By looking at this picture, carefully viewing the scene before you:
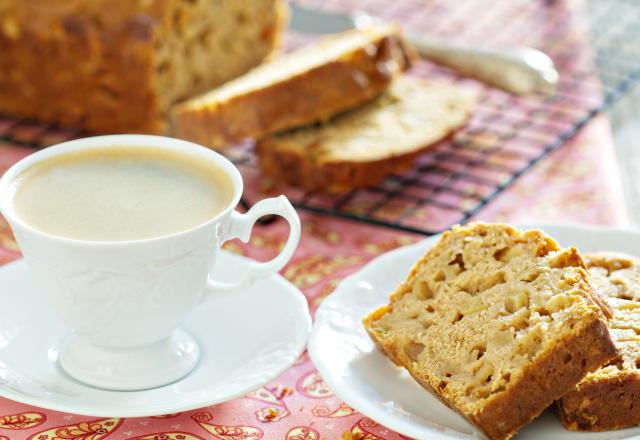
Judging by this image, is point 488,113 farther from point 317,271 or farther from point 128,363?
point 128,363

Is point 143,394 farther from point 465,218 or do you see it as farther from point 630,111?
point 630,111

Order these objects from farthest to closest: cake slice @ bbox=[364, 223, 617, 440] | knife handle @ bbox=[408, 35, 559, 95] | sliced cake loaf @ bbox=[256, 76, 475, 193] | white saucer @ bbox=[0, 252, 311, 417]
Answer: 1. knife handle @ bbox=[408, 35, 559, 95]
2. sliced cake loaf @ bbox=[256, 76, 475, 193]
3. white saucer @ bbox=[0, 252, 311, 417]
4. cake slice @ bbox=[364, 223, 617, 440]

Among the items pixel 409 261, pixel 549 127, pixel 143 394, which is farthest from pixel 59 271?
pixel 549 127

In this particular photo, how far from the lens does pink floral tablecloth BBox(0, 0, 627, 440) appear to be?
1979 mm

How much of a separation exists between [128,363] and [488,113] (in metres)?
1.89

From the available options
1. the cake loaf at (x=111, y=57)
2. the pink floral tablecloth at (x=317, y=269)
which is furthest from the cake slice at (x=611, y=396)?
the cake loaf at (x=111, y=57)

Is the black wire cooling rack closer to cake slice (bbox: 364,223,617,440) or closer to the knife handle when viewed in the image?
the knife handle

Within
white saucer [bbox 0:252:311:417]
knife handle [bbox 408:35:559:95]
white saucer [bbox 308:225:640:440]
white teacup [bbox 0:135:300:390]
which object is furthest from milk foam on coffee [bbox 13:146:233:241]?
knife handle [bbox 408:35:559:95]

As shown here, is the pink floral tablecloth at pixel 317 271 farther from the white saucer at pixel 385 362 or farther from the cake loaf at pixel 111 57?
the cake loaf at pixel 111 57

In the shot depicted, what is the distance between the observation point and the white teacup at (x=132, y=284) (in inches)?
73.3

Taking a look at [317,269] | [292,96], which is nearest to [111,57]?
[292,96]

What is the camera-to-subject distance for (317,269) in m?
2.69

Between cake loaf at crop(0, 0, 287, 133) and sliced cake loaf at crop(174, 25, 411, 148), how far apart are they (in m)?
0.15

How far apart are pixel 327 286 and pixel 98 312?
791 mm
